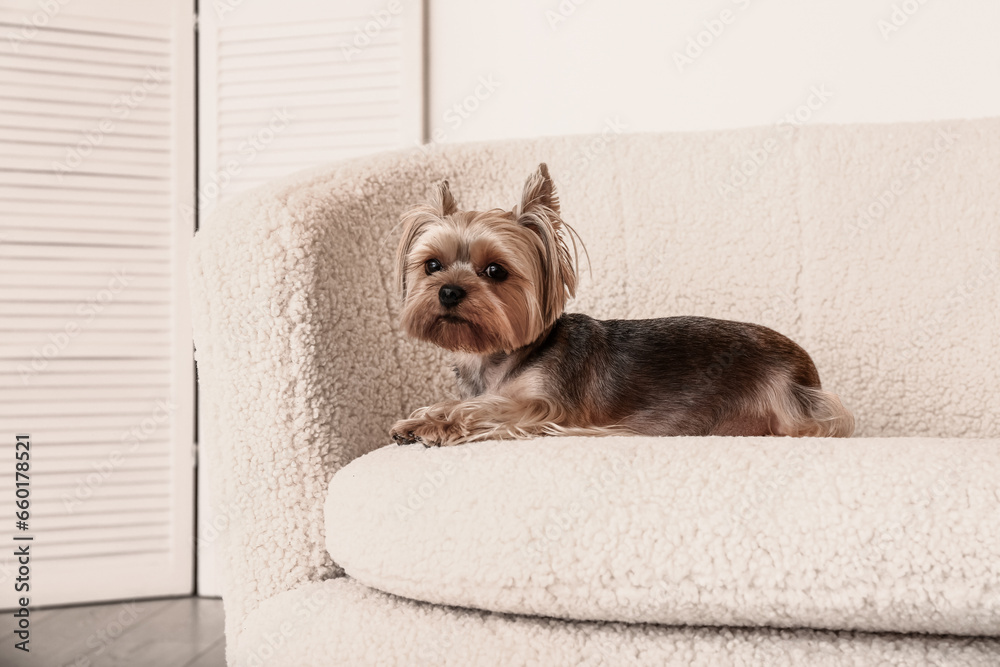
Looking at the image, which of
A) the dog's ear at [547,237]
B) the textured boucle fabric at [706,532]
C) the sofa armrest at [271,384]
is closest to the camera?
the textured boucle fabric at [706,532]

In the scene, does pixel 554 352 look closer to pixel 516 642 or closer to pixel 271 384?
pixel 271 384

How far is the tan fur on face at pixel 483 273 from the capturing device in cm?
152

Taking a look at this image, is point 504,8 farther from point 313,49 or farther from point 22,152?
point 22,152

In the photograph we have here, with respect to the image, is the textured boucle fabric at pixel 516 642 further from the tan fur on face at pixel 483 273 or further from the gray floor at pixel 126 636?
the gray floor at pixel 126 636

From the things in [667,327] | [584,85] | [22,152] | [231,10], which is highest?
[231,10]

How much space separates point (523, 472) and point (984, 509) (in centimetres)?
59

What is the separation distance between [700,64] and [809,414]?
1.47 metres

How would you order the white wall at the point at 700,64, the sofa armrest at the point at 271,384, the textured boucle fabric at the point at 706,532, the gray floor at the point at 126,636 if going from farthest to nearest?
the white wall at the point at 700,64 < the gray floor at the point at 126,636 < the sofa armrest at the point at 271,384 < the textured boucle fabric at the point at 706,532

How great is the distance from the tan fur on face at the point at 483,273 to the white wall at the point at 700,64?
120 cm

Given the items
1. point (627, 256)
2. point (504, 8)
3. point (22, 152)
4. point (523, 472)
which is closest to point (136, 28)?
point (22, 152)

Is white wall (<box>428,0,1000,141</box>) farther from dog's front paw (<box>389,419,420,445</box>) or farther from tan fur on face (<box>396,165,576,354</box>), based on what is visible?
dog's front paw (<box>389,419,420,445</box>)

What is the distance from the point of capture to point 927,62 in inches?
94.3

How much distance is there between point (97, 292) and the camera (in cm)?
284

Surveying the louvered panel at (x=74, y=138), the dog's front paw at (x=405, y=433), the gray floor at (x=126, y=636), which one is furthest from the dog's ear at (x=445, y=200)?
the louvered panel at (x=74, y=138)
